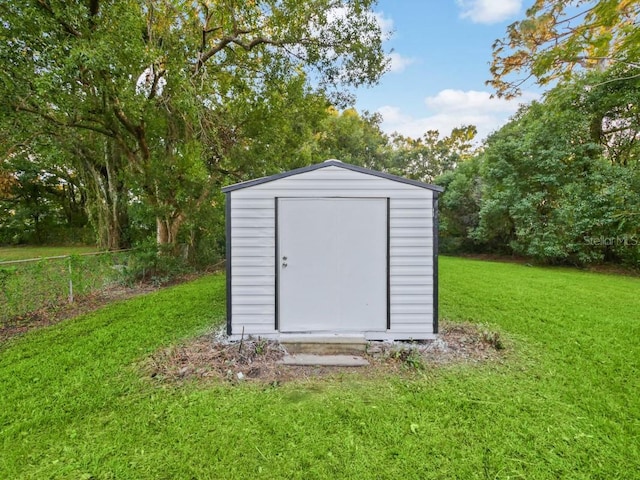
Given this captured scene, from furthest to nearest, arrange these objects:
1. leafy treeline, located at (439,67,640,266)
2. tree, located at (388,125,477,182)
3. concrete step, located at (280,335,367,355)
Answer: tree, located at (388,125,477,182), leafy treeline, located at (439,67,640,266), concrete step, located at (280,335,367,355)

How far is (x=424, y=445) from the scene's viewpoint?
1.90m

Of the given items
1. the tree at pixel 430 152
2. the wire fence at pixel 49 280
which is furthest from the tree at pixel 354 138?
the wire fence at pixel 49 280

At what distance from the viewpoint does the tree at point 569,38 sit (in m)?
5.93

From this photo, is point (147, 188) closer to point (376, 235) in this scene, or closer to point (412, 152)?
point (376, 235)

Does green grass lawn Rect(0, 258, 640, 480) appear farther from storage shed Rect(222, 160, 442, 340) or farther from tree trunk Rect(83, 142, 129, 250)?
tree trunk Rect(83, 142, 129, 250)

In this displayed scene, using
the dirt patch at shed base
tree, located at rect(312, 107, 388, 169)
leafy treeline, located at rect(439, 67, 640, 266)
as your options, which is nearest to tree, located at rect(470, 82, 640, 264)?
leafy treeline, located at rect(439, 67, 640, 266)

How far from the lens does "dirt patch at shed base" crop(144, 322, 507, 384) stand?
2.79 m

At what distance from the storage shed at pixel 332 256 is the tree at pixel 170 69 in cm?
367

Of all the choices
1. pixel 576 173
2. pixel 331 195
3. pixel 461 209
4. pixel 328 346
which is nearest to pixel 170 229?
pixel 331 195

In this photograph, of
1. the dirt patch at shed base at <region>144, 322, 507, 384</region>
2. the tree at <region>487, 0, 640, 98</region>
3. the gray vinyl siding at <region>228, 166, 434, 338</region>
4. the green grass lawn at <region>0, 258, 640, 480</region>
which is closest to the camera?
the green grass lawn at <region>0, 258, 640, 480</region>

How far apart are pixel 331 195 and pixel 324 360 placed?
1.86 metres

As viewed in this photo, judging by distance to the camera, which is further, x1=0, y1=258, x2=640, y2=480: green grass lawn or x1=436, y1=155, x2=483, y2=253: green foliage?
x1=436, y1=155, x2=483, y2=253: green foliage

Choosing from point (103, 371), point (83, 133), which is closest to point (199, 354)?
point (103, 371)

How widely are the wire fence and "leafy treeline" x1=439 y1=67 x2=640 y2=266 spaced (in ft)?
A: 41.6
